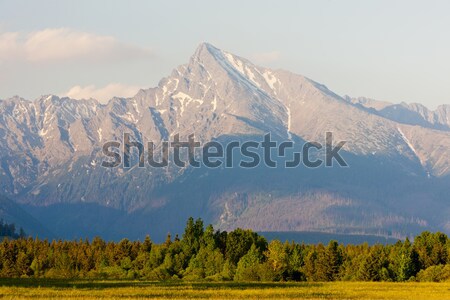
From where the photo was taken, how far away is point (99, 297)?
118688 mm

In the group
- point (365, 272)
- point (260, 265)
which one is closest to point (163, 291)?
point (260, 265)

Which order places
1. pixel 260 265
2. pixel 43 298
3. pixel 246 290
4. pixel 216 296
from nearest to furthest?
pixel 43 298
pixel 216 296
pixel 246 290
pixel 260 265

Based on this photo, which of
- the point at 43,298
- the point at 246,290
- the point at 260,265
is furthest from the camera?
the point at 260,265

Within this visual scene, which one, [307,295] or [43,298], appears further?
[307,295]

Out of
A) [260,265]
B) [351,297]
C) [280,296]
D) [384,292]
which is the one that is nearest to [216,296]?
[280,296]

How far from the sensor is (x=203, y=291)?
13475 centimetres

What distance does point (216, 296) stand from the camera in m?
125

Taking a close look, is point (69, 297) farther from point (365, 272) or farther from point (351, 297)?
point (365, 272)

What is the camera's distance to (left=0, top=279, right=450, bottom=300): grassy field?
405 ft

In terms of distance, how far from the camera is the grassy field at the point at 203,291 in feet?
405

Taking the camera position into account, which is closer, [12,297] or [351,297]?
[12,297]

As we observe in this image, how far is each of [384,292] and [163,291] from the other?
31969mm

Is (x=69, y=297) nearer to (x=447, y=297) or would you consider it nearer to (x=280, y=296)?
(x=280, y=296)

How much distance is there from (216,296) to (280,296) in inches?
326
